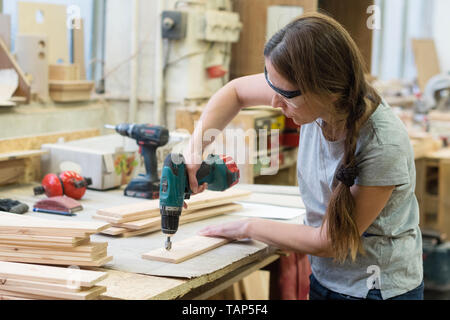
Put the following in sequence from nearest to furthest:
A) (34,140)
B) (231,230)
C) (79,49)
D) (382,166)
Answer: (382,166)
(231,230)
(34,140)
(79,49)

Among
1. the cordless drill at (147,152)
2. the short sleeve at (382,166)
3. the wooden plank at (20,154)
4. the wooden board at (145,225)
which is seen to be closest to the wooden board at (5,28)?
the wooden plank at (20,154)

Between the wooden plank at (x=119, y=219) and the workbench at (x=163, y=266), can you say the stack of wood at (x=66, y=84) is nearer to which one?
the workbench at (x=163, y=266)

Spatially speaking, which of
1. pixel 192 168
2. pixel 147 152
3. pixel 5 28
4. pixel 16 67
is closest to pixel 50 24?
pixel 5 28

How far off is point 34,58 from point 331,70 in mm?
2153

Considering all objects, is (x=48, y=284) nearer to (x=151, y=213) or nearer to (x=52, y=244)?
(x=52, y=244)

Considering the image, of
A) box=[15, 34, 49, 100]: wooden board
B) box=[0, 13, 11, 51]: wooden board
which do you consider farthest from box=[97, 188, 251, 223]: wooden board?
box=[0, 13, 11, 51]: wooden board

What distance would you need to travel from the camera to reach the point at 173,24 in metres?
3.88

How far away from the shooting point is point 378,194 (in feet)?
5.13

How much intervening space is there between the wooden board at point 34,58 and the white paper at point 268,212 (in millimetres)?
1416

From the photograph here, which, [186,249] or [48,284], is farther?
[186,249]

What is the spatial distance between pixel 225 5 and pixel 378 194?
3.02m

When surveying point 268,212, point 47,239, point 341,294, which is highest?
point 47,239

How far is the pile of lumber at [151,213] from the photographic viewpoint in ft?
6.40

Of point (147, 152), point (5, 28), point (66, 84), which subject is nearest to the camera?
point (147, 152)
